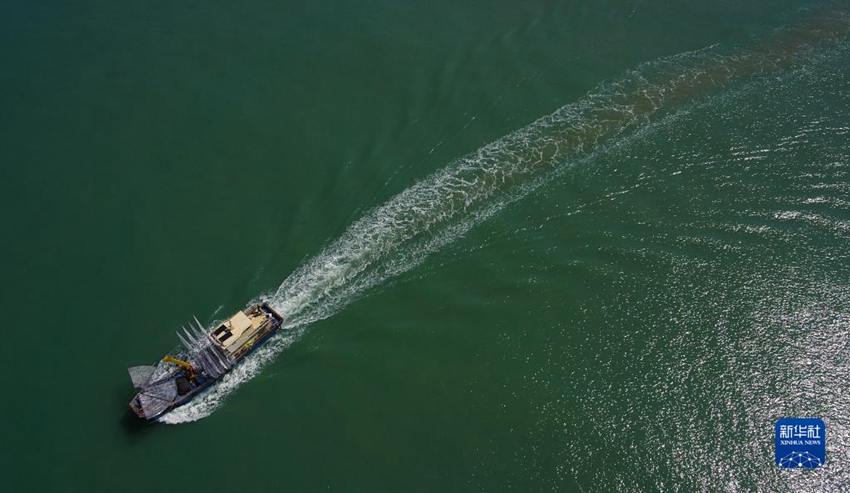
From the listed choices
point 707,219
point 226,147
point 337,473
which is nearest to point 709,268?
point 707,219

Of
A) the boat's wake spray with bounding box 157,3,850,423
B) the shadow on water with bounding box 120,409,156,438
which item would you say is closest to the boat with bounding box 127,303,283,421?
the shadow on water with bounding box 120,409,156,438

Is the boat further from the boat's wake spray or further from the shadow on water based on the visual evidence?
the boat's wake spray

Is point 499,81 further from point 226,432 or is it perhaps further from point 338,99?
point 226,432

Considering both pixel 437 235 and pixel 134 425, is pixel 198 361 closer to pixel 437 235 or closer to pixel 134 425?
pixel 134 425

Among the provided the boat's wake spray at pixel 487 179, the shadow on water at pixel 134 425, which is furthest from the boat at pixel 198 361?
the boat's wake spray at pixel 487 179

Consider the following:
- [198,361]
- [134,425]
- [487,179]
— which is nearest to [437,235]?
[487,179]

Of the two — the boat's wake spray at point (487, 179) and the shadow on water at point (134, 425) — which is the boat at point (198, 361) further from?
the boat's wake spray at point (487, 179)

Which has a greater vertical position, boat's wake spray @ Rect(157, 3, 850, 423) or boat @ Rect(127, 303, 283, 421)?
boat @ Rect(127, 303, 283, 421)
